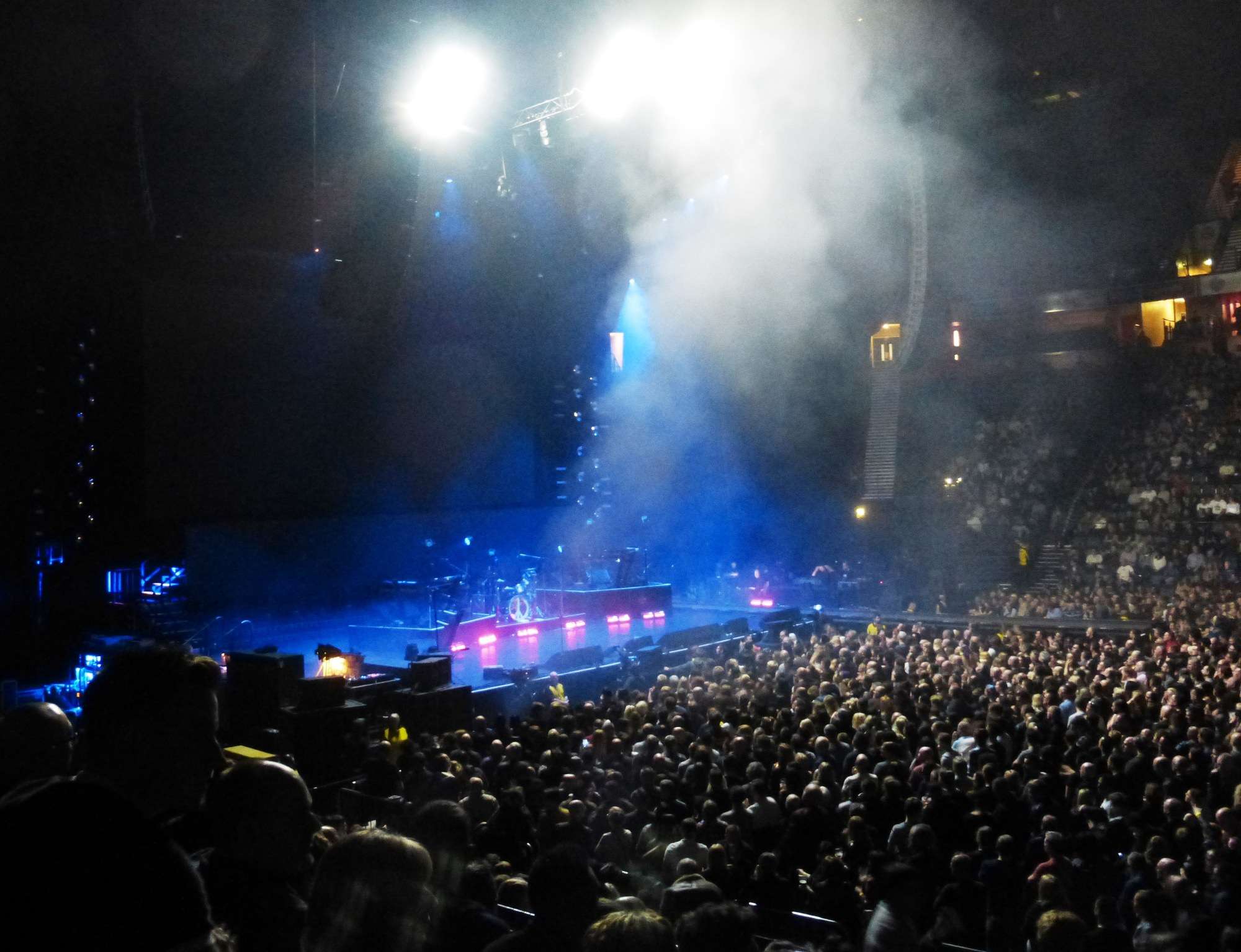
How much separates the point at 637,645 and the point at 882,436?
1181cm

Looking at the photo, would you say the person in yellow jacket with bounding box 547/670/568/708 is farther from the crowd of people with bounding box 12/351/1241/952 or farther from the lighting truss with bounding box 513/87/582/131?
the lighting truss with bounding box 513/87/582/131

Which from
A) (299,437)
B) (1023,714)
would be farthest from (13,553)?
(1023,714)

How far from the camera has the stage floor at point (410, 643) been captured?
1281cm

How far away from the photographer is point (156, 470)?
12.1 m

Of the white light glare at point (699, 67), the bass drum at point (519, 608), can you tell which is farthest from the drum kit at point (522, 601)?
the white light glare at point (699, 67)

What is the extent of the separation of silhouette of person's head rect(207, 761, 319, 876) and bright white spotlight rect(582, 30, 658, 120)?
1135 cm

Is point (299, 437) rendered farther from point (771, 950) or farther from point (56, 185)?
point (771, 950)

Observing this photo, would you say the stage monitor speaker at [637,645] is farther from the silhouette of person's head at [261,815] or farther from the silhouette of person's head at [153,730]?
the silhouette of person's head at [153,730]

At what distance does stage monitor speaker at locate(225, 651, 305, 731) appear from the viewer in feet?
24.0

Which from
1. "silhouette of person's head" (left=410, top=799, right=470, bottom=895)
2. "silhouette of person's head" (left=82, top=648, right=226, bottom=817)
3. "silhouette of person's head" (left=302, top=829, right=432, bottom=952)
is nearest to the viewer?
"silhouette of person's head" (left=82, top=648, right=226, bottom=817)

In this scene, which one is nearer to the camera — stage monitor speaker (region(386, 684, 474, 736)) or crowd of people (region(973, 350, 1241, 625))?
stage monitor speaker (region(386, 684, 474, 736))

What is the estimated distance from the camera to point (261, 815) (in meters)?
1.60

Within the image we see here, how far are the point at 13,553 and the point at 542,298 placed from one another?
1032 centimetres

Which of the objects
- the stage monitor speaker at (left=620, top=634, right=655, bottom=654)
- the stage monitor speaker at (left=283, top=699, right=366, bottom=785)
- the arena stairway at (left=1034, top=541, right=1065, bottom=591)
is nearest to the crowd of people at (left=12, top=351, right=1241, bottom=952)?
the stage monitor speaker at (left=283, top=699, right=366, bottom=785)
